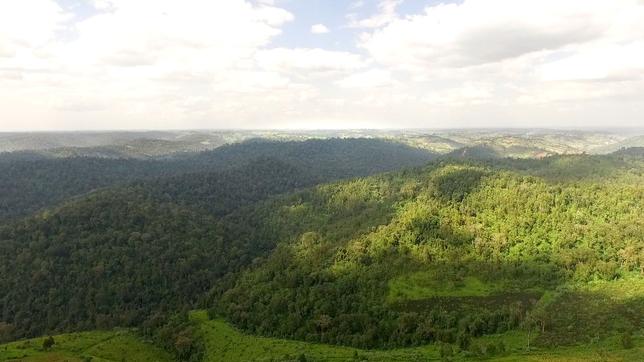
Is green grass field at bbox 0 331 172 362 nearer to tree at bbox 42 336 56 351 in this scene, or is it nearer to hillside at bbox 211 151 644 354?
→ tree at bbox 42 336 56 351

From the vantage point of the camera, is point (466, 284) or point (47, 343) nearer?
point (47, 343)

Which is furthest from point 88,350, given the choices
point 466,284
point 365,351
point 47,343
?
point 466,284

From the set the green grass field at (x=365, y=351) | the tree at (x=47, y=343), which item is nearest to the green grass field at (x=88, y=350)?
the tree at (x=47, y=343)

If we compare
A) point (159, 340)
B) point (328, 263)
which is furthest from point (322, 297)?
point (159, 340)

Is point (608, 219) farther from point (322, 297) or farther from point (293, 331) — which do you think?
point (293, 331)

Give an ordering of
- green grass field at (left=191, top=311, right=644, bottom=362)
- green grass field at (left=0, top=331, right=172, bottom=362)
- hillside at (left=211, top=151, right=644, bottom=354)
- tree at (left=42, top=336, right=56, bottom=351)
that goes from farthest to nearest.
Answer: tree at (left=42, top=336, right=56, bottom=351)
green grass field at (left=0, top=331, right=172, bottom=362)
hillside at (left=211, top=151, right=644, bottom=354)
green grass field at (left=191, top=311, right=644, bottom=362)

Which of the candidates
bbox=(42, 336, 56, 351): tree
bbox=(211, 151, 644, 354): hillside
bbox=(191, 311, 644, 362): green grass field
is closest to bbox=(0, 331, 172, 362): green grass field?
bbox=(42, 336, 56, 351): tree

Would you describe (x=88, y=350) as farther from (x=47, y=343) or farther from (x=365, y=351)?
(x=365, y=351)

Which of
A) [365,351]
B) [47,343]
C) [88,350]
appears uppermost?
[365,351]
